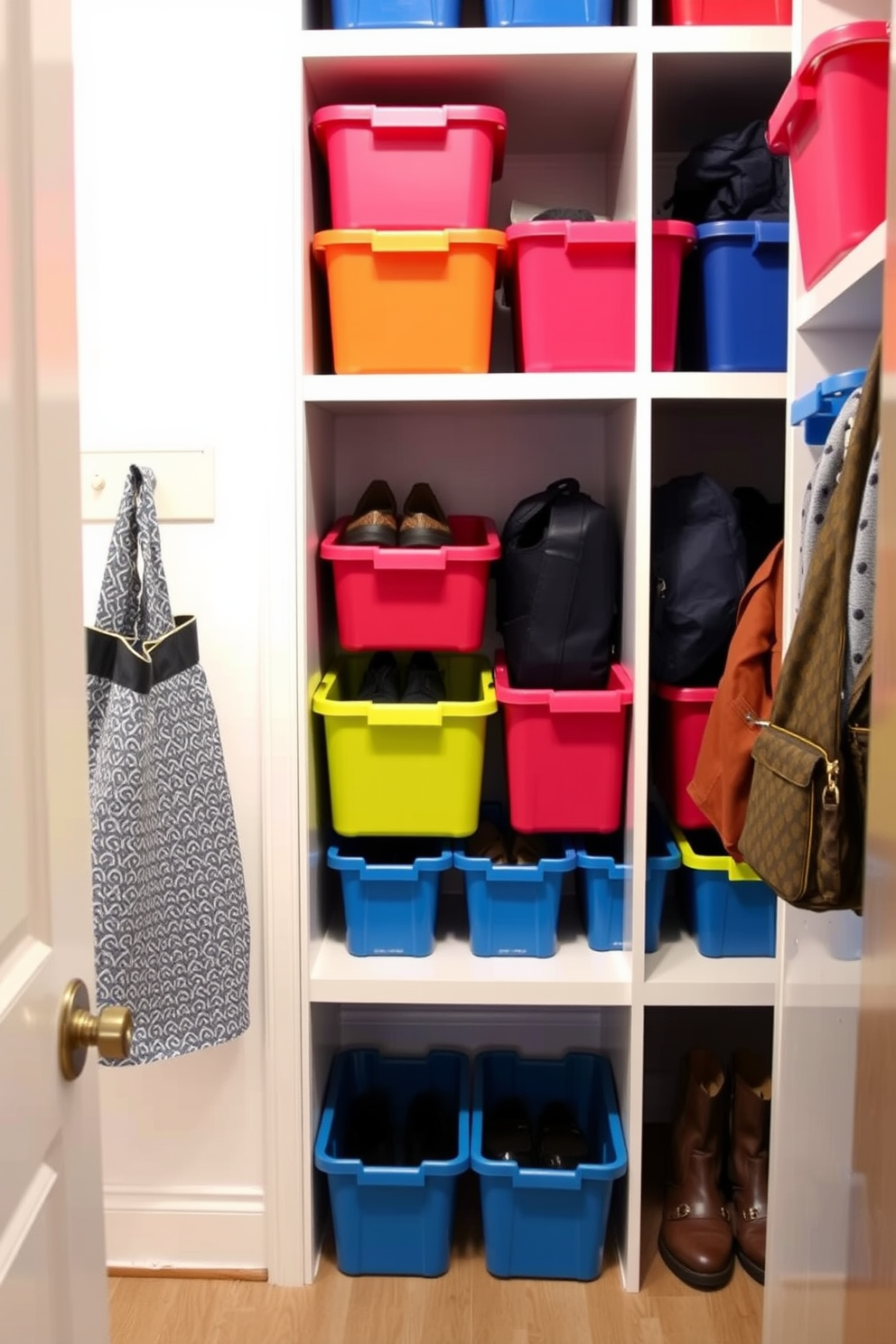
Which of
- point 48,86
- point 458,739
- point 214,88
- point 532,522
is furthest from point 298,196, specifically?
point 48,86

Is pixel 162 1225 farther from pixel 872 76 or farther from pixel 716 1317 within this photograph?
pixel 872 76

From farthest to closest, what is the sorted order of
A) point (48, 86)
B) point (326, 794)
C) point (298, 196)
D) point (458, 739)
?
point (326, 794) < point (458, 739) < point (298, 196) < point (48, 86)

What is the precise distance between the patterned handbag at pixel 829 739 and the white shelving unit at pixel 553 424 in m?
0.37

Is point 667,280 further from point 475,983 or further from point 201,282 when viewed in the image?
point 475,983

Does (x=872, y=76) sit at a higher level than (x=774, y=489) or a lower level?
higher

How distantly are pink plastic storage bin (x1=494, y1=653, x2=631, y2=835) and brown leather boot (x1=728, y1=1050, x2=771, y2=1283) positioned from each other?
1.82ft

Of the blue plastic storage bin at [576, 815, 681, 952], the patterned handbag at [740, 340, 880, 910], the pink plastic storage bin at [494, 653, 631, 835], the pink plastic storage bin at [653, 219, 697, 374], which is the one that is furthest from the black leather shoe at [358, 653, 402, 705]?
the patterned handbag at [740, 340, 880, 910]

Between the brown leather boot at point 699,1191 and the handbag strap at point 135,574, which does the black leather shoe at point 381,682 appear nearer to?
the handbag strap at point 135,574

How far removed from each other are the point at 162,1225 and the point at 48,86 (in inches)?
71.1

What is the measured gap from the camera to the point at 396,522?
2.03 meters

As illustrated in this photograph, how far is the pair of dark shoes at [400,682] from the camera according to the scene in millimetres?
2014

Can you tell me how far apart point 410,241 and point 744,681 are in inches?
32.2

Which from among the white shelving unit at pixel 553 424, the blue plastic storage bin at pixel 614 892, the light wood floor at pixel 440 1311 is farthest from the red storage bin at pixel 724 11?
the light wood floor at pixel 440 1311

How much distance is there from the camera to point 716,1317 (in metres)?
1.90
